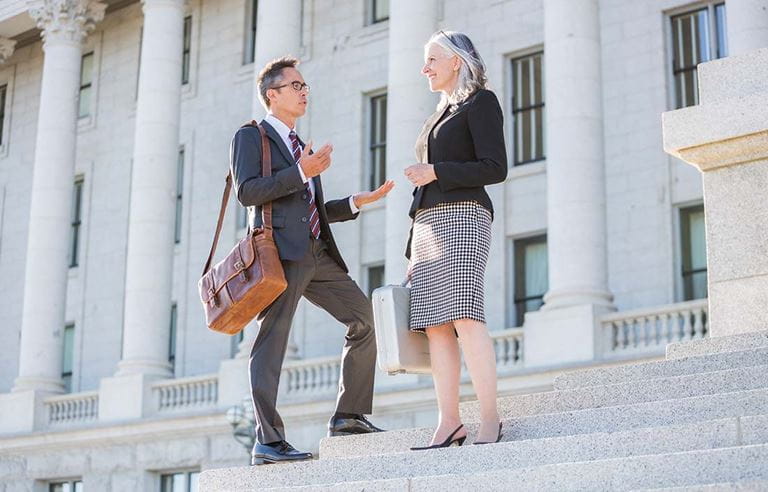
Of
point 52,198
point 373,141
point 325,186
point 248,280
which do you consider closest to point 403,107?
point 373,141

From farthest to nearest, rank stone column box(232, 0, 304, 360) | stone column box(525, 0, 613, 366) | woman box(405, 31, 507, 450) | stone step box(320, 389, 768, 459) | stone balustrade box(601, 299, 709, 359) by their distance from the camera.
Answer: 1. stone column box(232, 0, 304, 360)
2. stone column box(525, 0, 613, 366)
3. stone balustrade box(601, 299, 709, 359)
4. woman box(405, 31, 507, 450)
5. stone step box(320, 389, 768, 459)

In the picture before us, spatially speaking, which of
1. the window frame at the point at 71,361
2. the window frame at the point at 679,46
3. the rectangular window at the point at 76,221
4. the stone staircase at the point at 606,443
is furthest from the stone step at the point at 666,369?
the rectangular window at the point at 76,221

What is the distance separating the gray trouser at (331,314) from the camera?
765cm

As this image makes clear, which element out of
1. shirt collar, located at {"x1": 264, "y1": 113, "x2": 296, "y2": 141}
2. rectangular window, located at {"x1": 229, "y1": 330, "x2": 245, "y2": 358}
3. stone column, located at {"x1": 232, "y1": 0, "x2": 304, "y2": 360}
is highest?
stone column, located at {"x1": 232, "y1": 0, "x2": 304, "y2": 360}

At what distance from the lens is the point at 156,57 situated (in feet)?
103

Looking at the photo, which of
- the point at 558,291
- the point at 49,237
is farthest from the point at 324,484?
the point at 49,237

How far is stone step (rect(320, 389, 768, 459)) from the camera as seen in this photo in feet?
21.6

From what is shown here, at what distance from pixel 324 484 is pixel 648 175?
19955 millimetres

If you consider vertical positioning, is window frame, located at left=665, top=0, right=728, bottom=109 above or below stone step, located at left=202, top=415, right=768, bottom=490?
above

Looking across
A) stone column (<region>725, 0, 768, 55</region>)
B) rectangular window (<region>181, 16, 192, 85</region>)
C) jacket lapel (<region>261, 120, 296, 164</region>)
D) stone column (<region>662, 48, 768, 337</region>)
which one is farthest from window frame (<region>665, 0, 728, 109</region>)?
jacket lapel (<region>261, 120, 296, 164</region>)

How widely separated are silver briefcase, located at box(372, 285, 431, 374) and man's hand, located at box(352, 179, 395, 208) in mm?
698

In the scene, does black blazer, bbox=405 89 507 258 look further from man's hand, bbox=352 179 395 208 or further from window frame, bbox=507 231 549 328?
window frame, bbox=507 231 549 328

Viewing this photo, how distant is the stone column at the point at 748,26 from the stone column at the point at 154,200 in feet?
42.4

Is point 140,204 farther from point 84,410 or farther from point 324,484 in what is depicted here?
point 324,484
